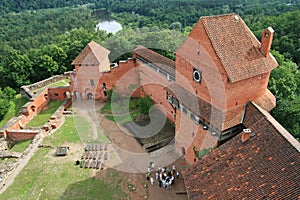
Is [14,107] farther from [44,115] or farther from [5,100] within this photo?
[44,115]

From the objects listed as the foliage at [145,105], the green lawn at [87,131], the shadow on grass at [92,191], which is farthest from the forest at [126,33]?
the shadow on grass at [92,191]

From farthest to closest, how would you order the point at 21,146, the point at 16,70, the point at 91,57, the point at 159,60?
the point at 16,70 → the point at 91,57 → the point at 159,60 → the point at 21,146

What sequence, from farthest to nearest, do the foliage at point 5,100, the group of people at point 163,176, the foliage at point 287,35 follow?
the foliage at point 287,35, the foliage at point 5,100, the group of people at point 163,176

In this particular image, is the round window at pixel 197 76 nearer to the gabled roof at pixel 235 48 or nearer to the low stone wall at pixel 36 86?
the gabled roof at pixel 235 48

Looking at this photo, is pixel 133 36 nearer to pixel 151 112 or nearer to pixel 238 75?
pixel 151 112

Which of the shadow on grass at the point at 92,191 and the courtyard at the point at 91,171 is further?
the courtyard at the point at 91,171

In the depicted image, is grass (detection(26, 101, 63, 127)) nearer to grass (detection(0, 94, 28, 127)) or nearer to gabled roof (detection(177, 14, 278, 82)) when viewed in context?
grass (detection(0, 94, 28, 127))

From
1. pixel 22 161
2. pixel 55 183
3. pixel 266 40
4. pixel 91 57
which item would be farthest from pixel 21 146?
pixel 266 40
